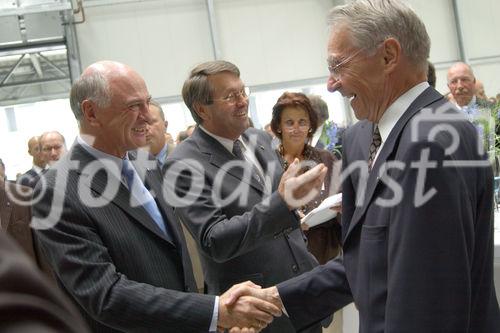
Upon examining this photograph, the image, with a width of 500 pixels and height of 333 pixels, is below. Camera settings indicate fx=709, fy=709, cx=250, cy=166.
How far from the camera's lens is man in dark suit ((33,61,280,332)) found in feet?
6.25

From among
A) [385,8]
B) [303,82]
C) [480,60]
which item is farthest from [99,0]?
[385,8]

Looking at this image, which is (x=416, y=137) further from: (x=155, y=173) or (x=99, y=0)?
(x=99, y=0)

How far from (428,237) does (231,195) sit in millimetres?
1155

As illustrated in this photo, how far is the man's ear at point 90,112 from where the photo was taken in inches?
84.4

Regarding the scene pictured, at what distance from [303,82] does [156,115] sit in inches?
299

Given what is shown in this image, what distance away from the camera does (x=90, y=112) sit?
85.1 inches

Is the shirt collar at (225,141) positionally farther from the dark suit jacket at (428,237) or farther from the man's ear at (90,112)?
the dark suit jacket at (428,237)

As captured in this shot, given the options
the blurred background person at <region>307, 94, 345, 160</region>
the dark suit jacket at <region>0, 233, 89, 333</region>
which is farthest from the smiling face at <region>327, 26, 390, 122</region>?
the blurred background person at <region>307, 94, 345, 160</region>

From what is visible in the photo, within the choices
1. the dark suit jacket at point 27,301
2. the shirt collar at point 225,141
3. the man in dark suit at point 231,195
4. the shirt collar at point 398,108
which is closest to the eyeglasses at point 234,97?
the man in dark suit at point 231,195

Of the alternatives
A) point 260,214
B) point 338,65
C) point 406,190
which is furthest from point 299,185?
point 406,190

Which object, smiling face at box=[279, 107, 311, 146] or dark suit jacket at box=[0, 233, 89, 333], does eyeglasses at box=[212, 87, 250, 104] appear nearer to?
smiling face at box=[279, 107, 311, 146]

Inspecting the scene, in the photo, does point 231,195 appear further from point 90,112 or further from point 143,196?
point 90,112

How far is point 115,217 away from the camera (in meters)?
1.98

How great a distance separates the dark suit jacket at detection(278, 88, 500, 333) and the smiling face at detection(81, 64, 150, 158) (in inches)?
33.9
